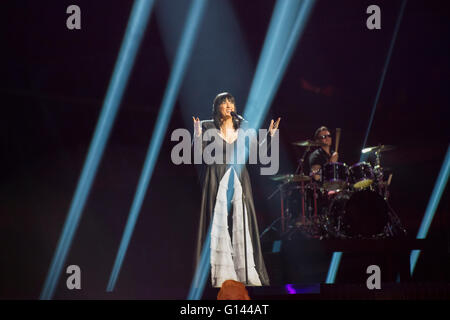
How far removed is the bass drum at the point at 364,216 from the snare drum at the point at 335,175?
1.10 ft

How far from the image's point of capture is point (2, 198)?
6.33 metres

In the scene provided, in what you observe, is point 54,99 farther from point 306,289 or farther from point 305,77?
point 306,289

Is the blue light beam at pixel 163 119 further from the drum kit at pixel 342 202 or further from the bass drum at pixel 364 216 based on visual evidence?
the bass drum at pixel 364 216

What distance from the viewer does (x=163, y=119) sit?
7047 mm

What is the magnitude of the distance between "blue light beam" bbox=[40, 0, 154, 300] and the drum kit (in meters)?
2.43

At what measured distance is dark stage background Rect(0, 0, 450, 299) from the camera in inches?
248

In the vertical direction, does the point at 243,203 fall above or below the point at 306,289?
above

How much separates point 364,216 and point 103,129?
3653 mm

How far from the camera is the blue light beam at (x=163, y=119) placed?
6351mm

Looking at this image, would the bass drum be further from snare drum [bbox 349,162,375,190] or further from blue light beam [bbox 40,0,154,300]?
blue light beam [bbox 40,0,154,300]

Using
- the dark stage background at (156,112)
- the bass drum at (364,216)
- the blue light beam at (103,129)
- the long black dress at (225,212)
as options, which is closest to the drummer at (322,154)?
the bass drum at (364,216)
